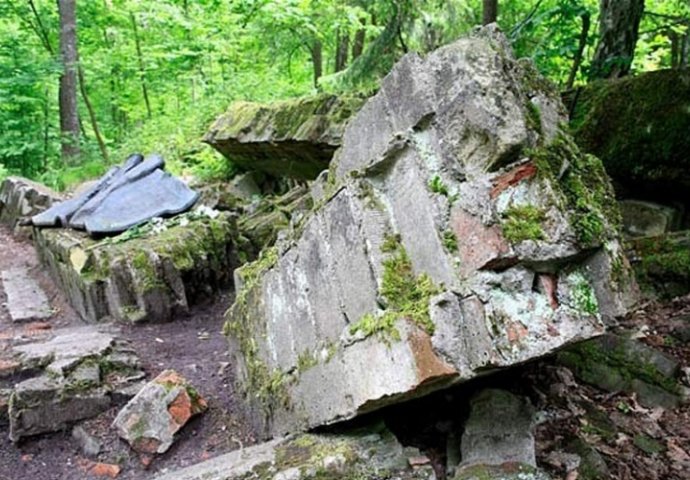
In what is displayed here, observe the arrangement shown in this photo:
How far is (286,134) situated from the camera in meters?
5.85

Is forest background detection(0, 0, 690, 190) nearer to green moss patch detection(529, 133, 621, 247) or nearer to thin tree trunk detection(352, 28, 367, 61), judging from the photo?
thin tree trunk detection(352, 28, 367, 61)

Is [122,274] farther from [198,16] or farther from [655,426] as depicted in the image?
[198,16]

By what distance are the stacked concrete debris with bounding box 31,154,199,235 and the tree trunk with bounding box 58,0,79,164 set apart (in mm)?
5548

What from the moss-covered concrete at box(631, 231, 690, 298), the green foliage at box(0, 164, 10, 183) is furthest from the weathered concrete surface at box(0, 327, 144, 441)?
the green foliage at box(0, 164, 10, 183)

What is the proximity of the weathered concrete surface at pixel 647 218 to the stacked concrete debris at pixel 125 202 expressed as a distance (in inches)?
166

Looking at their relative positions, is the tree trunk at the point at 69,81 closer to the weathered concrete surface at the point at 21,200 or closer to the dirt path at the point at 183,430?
the weathered concrete surface at the point at 21,200

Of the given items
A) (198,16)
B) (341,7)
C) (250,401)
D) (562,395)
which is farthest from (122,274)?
(198,16)

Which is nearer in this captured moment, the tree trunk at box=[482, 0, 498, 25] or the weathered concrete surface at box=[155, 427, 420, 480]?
the weathered concrete surface at box=[155, 427, 420, 480]

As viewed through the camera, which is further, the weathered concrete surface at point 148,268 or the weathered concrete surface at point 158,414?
the weathered concrete surface at point 148,268

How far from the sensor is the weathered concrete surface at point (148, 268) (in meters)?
5.03

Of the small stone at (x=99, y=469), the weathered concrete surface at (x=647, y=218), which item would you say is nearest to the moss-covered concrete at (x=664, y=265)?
the weathered concrete surface at (x=647, y=218)

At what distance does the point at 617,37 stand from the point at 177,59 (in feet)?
35.9

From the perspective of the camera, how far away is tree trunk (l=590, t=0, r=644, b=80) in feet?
14.9

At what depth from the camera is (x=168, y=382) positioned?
3.21 m
